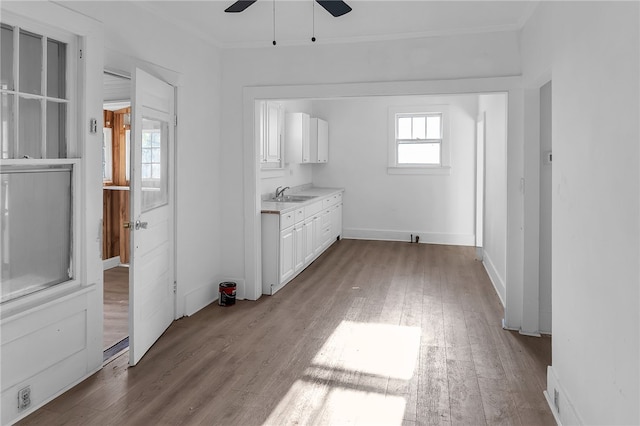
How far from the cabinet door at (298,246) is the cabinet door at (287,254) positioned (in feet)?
0.25

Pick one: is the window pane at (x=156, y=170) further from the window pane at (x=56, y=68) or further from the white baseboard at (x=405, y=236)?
the white baseboard at (x=405, y=236)

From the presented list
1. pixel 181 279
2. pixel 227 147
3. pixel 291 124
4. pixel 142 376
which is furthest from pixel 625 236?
pixel 291 124

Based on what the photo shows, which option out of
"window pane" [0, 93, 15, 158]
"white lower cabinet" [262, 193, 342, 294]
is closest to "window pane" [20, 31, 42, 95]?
"window pane" [0, 93, 15, 158]

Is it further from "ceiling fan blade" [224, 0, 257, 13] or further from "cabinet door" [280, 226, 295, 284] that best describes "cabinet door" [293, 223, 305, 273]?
"ceiling fan blade" [224, 0, 257, 13]

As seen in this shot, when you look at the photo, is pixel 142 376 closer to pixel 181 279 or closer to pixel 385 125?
pixel 181 279

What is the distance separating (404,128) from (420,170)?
841 millimetres

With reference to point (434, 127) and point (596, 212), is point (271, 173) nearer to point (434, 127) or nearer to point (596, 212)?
point (434, 127)

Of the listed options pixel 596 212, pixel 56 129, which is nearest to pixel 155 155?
pixel 56 129

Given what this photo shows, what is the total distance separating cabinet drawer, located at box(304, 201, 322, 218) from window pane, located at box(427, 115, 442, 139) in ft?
8.84

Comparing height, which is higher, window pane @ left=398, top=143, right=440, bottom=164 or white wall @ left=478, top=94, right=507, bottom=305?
window pane @ left=398, top=143, right=440, bottom=164

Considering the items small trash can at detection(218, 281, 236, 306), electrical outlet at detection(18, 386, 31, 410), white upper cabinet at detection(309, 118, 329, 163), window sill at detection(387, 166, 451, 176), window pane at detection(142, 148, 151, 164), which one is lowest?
electrical outlet at detection(18, 386, 31, 410)

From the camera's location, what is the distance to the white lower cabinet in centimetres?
483

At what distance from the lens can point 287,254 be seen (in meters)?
5.14

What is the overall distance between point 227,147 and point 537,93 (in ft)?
9.65
